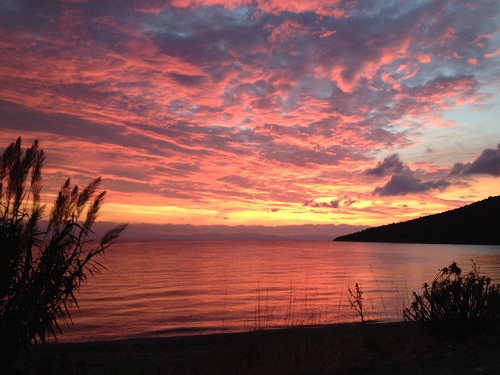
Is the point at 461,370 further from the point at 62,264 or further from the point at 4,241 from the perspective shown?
the point at 4,241

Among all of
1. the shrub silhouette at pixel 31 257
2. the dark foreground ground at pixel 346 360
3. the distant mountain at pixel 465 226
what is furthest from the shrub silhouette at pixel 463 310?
the distant mountain at pixel 465 226

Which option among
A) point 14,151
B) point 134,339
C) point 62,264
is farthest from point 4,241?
point 134,339

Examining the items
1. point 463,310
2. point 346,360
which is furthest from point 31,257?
point 463,310

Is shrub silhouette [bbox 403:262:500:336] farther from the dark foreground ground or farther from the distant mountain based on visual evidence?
the distant mountain

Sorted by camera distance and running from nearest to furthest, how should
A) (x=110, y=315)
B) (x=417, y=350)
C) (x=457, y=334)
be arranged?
(x=417, y=350) < (x=457, y=334) < (x=110, y=315)

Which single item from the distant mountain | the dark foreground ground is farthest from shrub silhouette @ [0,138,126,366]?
the distant mountain

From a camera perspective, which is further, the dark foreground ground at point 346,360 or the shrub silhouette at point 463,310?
the shrub silhouette at point 463,310

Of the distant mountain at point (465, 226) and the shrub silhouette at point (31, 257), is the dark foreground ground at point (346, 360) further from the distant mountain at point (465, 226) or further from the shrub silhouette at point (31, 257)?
the distant mountain at point (465, 226)

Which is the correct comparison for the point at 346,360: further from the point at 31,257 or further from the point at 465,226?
the point at 465,226

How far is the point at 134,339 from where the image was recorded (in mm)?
14461

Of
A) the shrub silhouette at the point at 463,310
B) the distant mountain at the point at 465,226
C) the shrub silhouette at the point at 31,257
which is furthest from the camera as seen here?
the distant mountain at the point at 465,226

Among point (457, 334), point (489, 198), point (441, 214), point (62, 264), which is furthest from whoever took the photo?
point (441, 214)

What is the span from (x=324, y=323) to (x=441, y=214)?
7112 inches

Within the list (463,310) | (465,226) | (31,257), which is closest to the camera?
(31,257)
